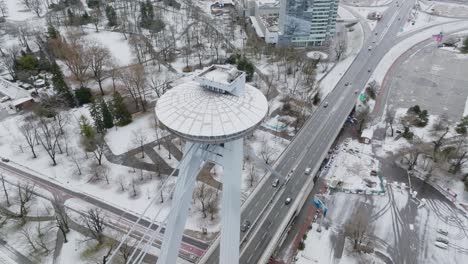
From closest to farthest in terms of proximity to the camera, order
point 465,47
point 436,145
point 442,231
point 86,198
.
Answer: point 442,231 → point 86,198 → point 436,145 → point 465,47

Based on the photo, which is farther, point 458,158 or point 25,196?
point 458,158

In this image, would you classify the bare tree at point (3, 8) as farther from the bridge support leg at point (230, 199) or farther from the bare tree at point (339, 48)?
the bridge support leg at point (230, 199)

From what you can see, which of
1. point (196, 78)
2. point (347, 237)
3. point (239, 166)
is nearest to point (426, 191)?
point (347, 237)

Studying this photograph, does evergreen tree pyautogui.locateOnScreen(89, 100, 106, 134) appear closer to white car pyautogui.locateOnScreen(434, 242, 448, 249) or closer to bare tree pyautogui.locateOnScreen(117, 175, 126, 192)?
bare tree pyautogui.locateOnScreen(117, 175, 126, 192)

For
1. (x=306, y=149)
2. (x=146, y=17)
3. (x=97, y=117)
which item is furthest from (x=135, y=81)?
(x=146, y=17)

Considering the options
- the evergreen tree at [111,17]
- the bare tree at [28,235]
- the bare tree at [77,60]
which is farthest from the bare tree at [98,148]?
the evergreen tree at [111,17]

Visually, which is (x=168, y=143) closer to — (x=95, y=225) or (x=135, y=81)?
(x=135, y=81)

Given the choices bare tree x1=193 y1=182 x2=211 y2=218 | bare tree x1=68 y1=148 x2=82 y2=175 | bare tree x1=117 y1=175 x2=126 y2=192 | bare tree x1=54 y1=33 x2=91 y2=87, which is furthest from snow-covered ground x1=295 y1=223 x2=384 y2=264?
bare tree x1=54 y1=33 x2=91 y2=87

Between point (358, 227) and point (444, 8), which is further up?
point (444, 8)
